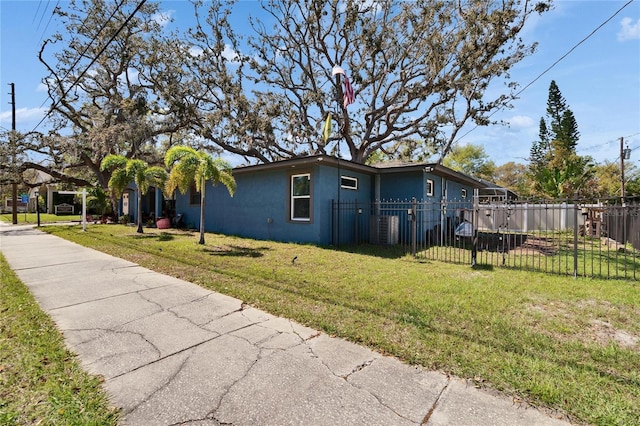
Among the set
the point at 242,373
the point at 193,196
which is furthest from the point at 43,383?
the point at 193,196

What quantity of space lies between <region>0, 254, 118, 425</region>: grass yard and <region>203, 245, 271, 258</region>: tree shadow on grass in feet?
15.4

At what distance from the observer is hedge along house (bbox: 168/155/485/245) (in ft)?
33.8

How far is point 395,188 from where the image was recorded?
39.7 feet

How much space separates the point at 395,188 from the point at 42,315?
10.7m

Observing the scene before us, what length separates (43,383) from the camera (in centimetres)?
242

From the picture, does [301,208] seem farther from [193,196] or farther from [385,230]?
[193,196]

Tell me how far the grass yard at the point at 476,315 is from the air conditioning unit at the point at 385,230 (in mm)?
2689

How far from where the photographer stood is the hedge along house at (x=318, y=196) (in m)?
10.3

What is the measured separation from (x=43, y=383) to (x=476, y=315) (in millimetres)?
4406

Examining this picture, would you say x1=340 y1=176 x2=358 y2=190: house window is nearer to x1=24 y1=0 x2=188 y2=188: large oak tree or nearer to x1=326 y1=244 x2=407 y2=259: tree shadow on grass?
x1=326 y1=244 x2=407 y2=259: tree shadow on grass

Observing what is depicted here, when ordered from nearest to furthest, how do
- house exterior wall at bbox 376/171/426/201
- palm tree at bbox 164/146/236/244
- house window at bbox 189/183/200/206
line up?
palm tree at bbox 164/146/236/244 → house exterior wall at bbox 376/171/426/201 → house window at bbox 189/183/200/206

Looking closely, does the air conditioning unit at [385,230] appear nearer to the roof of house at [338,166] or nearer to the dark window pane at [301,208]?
the roof of house at [338,166]

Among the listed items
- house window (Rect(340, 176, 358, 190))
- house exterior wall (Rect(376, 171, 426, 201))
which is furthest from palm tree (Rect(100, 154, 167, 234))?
house exterior wall (Rect(376, 171, 426, 201))

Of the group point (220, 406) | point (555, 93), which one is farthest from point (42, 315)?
point (555, 93)
